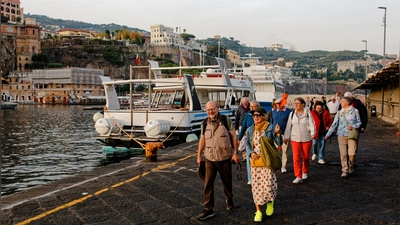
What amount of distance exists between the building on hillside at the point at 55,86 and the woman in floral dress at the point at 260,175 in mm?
104977

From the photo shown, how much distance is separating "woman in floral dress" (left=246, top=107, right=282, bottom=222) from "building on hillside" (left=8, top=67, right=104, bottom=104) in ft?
344

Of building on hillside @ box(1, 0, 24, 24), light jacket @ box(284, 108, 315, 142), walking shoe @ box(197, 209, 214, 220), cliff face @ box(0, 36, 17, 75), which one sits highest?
building on hillside @ box(1, 0, 24, 24)

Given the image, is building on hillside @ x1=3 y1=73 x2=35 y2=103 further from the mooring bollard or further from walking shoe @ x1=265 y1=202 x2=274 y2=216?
walking shoe @ x1=265 y1=202 x2=274 y2=216

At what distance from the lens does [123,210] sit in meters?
6.18

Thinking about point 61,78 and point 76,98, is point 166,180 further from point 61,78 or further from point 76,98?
point 61,78

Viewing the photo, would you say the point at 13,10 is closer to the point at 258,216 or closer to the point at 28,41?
the point at 28,41

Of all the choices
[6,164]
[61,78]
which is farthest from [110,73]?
[6,164]

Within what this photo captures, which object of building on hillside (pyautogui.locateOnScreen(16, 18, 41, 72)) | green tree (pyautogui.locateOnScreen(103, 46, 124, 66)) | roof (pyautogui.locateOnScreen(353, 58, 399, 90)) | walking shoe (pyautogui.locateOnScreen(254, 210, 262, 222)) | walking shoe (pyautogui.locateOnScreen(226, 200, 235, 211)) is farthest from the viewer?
green tree (pyautogui.locateOnScreen(103, 46, 124, 66))

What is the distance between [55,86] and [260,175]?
380ft

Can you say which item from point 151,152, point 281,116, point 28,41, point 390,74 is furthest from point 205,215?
point 28,41

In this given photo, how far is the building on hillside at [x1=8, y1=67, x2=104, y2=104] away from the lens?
110m

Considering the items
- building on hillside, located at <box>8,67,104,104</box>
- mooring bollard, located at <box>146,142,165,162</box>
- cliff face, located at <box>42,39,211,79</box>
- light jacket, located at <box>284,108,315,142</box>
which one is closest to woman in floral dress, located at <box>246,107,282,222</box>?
light jacket, located at <box>284,108,315,142</box>

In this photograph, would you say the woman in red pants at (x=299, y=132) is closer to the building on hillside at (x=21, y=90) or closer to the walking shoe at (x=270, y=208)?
the walking shoe at (x=270, y=208)

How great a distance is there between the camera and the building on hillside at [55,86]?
361ft
